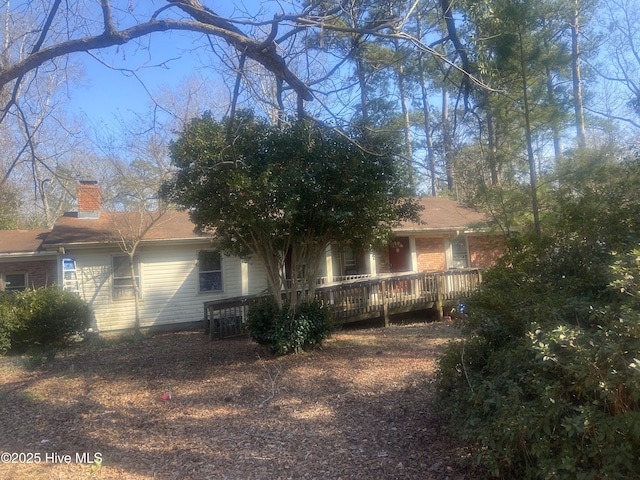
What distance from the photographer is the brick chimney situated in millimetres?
15742

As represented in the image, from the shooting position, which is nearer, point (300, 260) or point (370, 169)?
point (370, 169)

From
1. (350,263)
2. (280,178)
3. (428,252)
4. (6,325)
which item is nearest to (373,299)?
(350,263)

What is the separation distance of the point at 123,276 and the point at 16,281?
3.71m

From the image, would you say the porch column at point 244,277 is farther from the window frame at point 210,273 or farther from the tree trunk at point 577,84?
the tree trunk at point 577,84

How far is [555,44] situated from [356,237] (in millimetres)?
4748

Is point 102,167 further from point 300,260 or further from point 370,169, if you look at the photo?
point 370,169

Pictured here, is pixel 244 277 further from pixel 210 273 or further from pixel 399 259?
pixel 399 259

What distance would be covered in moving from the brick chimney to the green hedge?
477cm

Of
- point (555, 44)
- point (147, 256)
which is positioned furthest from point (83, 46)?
point (147, 256)

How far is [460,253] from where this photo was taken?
57.2 ft

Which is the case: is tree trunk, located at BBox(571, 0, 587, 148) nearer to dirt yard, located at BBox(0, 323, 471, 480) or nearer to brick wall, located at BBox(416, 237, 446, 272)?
dirt yard, located at BBox(0, 323, 471, 480)

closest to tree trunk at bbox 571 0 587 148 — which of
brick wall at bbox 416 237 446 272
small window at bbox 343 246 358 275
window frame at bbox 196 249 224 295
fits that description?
brick wall at bbox 416 237 446 272

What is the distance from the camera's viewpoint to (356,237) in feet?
28.9

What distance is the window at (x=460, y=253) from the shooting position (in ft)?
56.7
